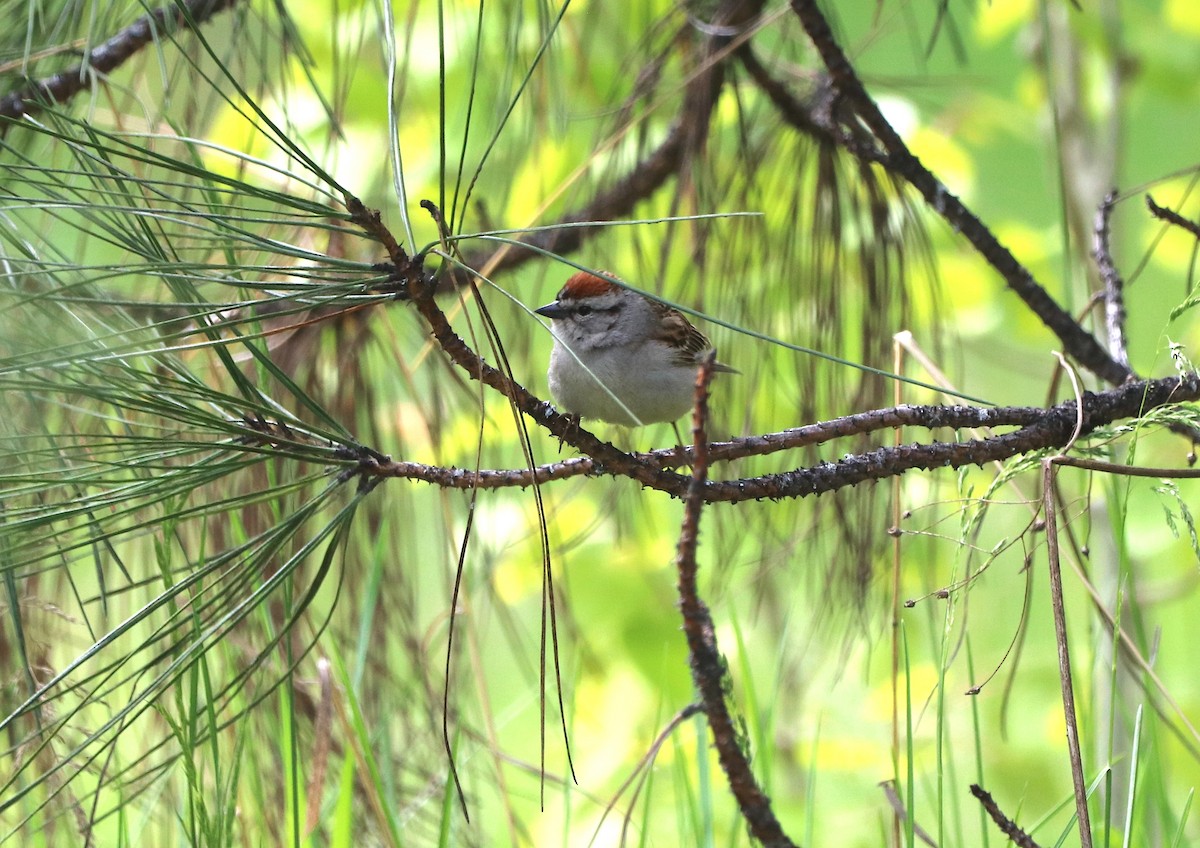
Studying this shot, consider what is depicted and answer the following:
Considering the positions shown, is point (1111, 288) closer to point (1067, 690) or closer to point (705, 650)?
point (1067, 690)

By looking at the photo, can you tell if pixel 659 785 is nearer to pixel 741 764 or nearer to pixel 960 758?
pixel 960 758

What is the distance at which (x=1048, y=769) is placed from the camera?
1993mm

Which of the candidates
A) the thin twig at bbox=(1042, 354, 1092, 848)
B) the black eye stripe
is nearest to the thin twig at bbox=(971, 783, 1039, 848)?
the thin twig at bbox=(1042, 354, 1092, 848)

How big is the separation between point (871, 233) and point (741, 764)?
1223 mm

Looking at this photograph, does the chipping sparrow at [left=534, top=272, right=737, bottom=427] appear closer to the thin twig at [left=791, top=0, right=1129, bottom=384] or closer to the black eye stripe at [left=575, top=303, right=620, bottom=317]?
the black eye stripe at [left=575, top=303, right=620, bottom=317]

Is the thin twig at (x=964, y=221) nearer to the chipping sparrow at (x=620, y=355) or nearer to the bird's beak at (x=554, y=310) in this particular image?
the chipping sparrow at (x=620, y=355)

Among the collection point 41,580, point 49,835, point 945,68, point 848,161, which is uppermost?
point 945,68

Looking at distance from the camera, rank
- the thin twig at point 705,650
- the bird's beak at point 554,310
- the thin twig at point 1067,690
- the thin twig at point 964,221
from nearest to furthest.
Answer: the thin twig at point 705,650
the thin twig at point 1067,690
the thin twig at point 964,221
the bird's beak at point 554,310

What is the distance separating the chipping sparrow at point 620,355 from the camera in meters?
1.52

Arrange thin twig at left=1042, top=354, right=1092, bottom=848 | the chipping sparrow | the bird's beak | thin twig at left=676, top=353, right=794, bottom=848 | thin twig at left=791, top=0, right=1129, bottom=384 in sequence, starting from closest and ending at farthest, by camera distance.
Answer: thin twig at left=676, top=353, right=794, bottom=848
thin twig at left=1042, top=354, right=1092, bottom=848
thin twig at left=791, top=0, right=1129, bottom=384
the chipping sparrow
the bird's beak

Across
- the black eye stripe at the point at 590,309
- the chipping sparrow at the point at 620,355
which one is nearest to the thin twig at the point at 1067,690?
the chipping sparrow at the point at 620,355

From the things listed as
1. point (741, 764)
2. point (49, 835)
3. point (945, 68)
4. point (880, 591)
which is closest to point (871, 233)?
point (880, 591)

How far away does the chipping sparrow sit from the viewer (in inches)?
59.9

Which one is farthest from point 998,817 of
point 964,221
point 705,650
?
point 964,221
